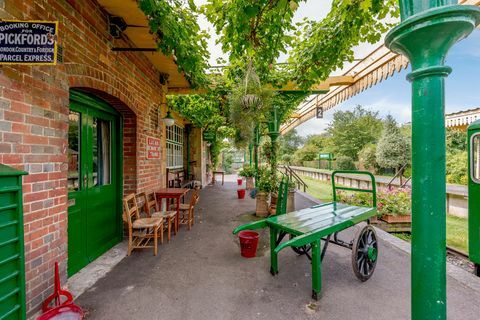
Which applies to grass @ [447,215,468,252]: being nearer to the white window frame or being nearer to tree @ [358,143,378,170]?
the white window frame

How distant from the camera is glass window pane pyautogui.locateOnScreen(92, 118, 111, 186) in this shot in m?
3.12

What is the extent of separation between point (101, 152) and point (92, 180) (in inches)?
18.8

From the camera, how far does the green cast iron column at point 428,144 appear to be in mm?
836

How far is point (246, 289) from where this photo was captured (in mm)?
2410

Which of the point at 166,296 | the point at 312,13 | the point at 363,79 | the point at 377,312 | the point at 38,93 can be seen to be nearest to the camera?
the point at 38,93

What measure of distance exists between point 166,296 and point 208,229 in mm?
→ 2143

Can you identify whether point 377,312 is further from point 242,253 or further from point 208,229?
point 208,229

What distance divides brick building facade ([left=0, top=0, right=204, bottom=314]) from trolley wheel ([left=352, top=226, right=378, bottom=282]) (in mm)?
3030

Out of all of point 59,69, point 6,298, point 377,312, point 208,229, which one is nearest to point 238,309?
point 377,312

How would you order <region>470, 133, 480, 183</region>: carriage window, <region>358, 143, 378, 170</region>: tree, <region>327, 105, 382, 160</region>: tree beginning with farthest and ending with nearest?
<region>327, 105, 382, 160</region>: tree < <region>358, 143, 378, 170</region>: tree < <region>470, 133, 480, 183</region>: carriage window

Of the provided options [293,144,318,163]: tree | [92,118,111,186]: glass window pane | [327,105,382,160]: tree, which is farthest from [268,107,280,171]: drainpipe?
[293,144,318,163]: tree

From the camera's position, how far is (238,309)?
210 cm

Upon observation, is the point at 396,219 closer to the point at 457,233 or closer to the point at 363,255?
the point at 457,233

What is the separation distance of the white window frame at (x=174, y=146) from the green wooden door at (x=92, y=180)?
12.8 feet
